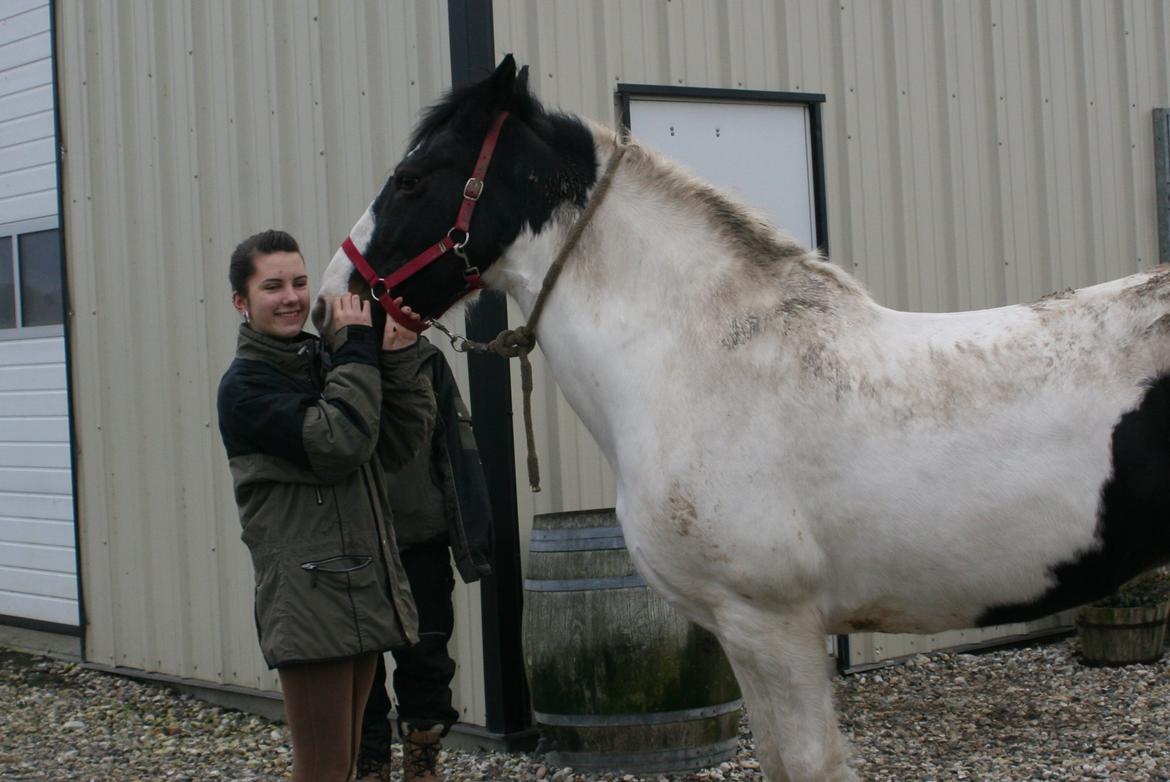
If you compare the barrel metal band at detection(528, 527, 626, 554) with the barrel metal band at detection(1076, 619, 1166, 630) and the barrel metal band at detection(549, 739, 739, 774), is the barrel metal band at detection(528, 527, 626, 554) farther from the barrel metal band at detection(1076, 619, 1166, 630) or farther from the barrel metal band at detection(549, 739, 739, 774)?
the barrel metal band at detection(1076, 619, 1166, 630)

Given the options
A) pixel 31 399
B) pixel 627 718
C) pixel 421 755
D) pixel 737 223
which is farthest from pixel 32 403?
pixel 737 223

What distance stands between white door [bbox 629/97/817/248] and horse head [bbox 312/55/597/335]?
2.13 meters

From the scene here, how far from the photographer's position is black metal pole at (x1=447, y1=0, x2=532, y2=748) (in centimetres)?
477

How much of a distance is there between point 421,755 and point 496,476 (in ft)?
3.92

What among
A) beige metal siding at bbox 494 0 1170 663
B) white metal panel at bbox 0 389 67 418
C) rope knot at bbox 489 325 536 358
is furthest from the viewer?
white metal panel at bbox 0 389 67 418

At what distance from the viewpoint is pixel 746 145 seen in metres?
5.59

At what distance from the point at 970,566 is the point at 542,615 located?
209 centimetres

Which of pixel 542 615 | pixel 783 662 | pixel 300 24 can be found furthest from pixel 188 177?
pixel 783 662

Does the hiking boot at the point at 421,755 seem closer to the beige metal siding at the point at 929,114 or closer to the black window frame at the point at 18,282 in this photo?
the beige metal siding at the point at 929,114

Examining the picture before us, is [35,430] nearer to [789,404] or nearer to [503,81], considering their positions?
[503,81]

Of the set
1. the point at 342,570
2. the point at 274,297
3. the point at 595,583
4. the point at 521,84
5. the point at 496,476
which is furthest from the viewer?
the point at 496,476

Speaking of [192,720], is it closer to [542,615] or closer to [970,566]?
[542,615]

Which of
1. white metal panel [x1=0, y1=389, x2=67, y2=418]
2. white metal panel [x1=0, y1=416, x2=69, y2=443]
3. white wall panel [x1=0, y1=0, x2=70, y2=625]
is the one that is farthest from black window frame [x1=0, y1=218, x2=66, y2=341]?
white metal panel [x1=0, y1=416, x2=69, y2=443]

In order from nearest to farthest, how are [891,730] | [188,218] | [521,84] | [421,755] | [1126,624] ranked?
[521,84] < [421,755] < [891,730] < [1126,624] < [188,218]
